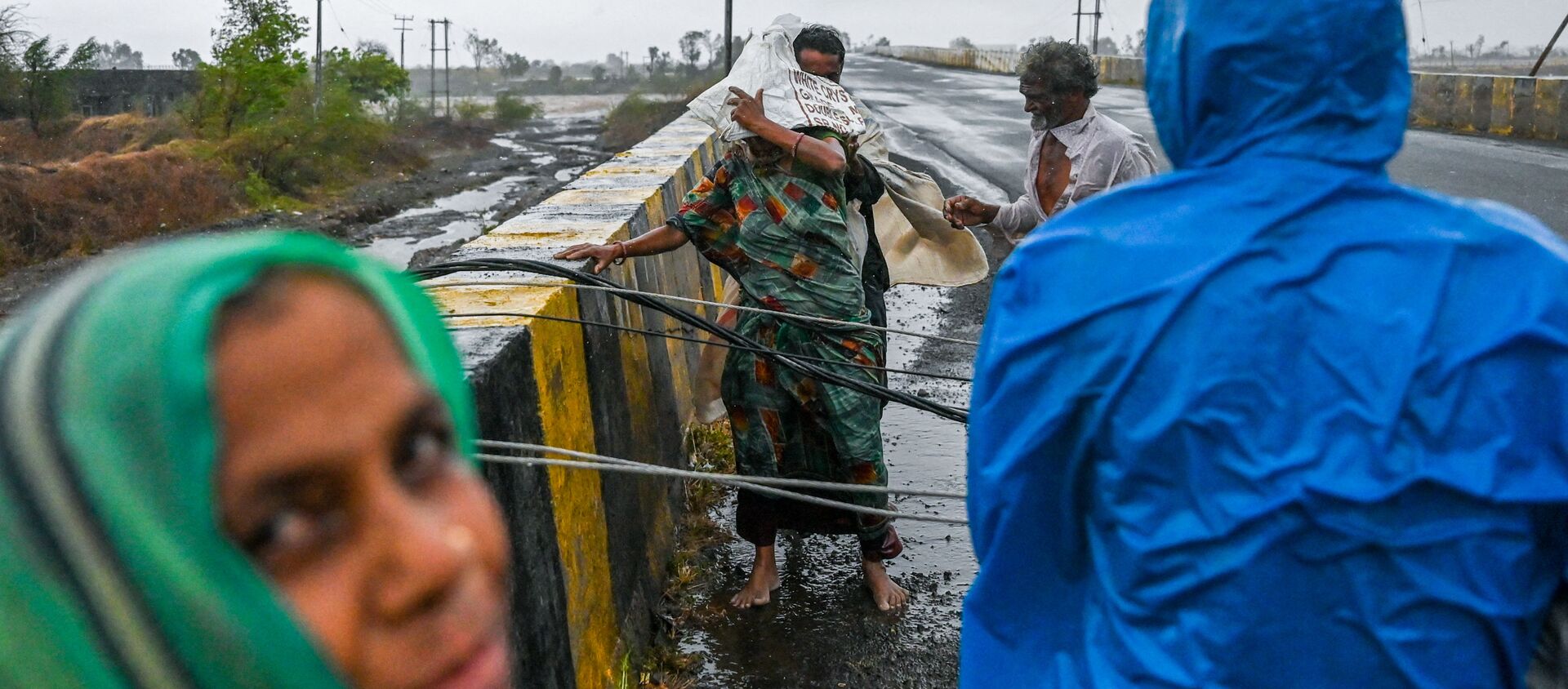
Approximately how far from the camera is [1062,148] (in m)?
4.36

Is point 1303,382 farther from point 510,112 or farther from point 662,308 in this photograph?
point 510,112

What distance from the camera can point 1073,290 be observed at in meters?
1.69

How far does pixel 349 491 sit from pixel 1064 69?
12.4 ft

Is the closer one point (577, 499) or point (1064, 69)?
point (577, 499)

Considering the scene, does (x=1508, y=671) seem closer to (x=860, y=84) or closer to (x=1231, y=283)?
(x=1231, y=283)

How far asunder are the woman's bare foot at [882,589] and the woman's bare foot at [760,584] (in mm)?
334

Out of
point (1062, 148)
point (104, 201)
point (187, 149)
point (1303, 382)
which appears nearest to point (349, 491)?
point (1303, 382)

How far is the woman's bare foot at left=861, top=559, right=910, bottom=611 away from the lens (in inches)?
179

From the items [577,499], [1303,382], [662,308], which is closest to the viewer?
[1303,382]

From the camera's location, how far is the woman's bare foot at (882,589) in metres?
4.54

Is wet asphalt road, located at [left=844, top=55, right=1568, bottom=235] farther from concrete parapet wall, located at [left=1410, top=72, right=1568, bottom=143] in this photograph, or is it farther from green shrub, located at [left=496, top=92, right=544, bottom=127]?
green shrub, located at [left=496, top=92, right=544, bottom=127]

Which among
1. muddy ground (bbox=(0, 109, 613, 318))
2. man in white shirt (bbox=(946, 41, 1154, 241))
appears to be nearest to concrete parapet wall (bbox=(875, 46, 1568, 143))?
muddy ground (bbox=(0, 109, 613, 318))

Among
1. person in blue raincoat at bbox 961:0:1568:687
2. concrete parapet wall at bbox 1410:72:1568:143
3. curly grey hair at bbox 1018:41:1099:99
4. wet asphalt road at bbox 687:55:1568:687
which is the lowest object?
wet asphalt road at bbox 687:55:1568:687

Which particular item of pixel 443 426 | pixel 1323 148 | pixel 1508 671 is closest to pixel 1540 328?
pixel 1323 148
